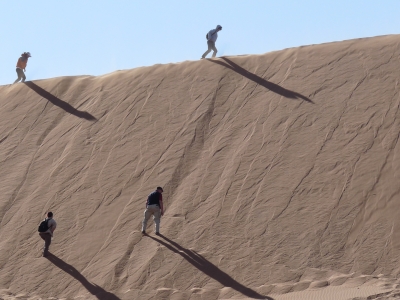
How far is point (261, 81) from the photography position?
2031 cm

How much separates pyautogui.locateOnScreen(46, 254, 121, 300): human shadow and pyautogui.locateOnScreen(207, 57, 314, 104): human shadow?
645 centimetres

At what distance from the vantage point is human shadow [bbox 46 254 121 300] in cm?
1520

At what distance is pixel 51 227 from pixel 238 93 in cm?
588

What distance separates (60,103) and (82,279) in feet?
24.0

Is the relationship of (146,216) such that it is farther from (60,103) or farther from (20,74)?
(20,74)

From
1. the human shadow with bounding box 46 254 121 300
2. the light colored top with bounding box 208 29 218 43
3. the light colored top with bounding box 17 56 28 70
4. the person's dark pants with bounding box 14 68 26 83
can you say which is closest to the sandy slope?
the human shadow with bounding box 46 254 121 300

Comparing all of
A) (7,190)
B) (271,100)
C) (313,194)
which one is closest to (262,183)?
(313,194)

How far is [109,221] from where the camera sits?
17.4 m

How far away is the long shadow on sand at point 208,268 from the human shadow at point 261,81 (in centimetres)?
499

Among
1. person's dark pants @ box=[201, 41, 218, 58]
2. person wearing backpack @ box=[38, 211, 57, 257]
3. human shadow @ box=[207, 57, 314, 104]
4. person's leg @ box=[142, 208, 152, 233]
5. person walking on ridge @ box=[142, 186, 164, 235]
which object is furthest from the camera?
person's dark pants @ box=[201, 41, 218, 58]

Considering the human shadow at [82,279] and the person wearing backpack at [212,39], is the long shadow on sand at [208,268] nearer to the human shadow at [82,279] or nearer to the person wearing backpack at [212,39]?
the human shadow at [82,279]

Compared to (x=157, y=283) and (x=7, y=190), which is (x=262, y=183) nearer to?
(x=157, y=283)

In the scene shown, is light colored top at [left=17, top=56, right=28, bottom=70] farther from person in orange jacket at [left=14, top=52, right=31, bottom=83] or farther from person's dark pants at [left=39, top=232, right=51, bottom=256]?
person's dark pants at [left=39, top=232, right=51, bottom=256]

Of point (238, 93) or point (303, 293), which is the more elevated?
point (238, 93)
